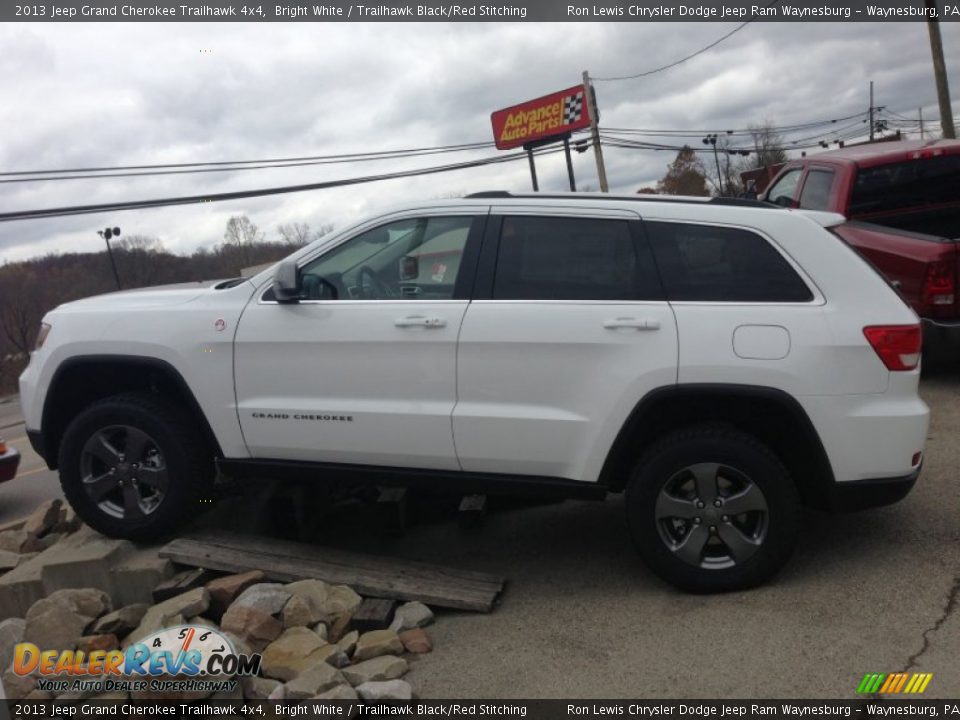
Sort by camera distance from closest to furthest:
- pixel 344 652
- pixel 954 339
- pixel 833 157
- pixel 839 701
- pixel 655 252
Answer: pixel 839 701
pixel 344 652
pixel 655 252
pixel 954 339
pixel 833 157

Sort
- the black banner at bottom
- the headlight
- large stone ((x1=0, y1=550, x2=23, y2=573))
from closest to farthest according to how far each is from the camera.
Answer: the black banner at bottom → the headlight → large stone ((x1=0, y1=550, x2=23, y2=573))

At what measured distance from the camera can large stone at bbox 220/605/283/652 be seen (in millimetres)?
3748

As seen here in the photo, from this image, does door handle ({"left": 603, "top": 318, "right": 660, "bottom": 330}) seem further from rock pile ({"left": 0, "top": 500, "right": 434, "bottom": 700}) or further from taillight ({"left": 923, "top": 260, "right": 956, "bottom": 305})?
taillight ({"left": 923, "top": 260, "right": 956, "bottom": 305})

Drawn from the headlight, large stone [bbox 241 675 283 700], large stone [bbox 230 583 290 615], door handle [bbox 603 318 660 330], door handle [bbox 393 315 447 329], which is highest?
the headlight

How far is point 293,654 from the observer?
11.8ft

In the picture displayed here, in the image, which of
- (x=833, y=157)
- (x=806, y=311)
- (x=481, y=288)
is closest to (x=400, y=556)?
(x=481, y=288)

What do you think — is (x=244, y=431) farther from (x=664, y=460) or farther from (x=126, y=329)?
(x=664, y=460)

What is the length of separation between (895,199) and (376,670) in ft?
20.8

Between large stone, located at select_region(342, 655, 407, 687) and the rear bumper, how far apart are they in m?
2.10

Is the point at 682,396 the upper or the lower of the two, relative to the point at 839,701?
upper

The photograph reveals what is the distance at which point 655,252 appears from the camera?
398 centimetres

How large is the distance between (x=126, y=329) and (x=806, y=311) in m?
3.53

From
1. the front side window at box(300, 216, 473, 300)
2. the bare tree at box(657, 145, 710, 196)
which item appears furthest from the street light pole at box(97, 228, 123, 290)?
the bare tree at box(657, 145, 710, 196)

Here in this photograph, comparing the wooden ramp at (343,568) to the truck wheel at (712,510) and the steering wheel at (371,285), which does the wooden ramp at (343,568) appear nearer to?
the truck wheel at (712,510)
